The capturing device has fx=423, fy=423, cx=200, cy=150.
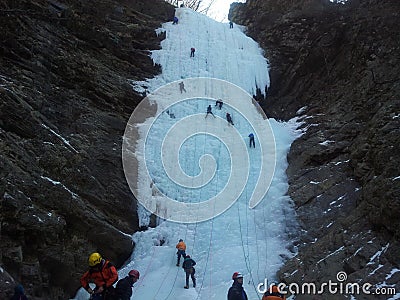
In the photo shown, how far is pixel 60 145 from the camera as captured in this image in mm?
12492

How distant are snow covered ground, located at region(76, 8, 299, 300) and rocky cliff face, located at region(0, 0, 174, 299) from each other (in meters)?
0.94

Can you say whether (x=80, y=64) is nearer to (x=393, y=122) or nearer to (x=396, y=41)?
(x=393, y=122)

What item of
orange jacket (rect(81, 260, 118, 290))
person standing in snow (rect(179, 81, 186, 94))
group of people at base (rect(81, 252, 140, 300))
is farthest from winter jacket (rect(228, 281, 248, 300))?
person standing in snow (rect(179, 81, 186, 94))

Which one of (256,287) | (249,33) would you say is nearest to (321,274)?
(256,287)

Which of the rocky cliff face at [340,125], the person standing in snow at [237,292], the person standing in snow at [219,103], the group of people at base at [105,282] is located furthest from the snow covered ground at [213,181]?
the group of people at base at [105,282]

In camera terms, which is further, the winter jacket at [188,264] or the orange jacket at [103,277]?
the winter jacket at [188,264]

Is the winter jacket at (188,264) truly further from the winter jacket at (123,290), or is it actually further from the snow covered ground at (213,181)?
the winter jacket at (123,290)

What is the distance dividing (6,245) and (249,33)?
22.4 metres

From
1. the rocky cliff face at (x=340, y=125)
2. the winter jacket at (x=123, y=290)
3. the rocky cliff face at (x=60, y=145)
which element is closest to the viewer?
the winter jacket at (x=123, y=290)

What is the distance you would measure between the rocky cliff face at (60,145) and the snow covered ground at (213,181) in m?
0.94

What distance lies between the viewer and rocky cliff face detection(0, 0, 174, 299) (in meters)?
9.74

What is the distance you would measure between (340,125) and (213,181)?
5.23 metres

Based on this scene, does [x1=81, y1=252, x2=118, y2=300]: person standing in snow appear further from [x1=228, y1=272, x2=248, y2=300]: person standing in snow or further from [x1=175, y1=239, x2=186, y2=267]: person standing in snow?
[x1=175, y1=239, x2=186, y2=267]: person standing in snow

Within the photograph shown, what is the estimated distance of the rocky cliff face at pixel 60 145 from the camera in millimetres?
9742
